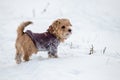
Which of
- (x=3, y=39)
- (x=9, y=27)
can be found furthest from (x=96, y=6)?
(x=3, y=39)

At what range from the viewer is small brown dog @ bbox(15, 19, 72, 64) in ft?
15.8

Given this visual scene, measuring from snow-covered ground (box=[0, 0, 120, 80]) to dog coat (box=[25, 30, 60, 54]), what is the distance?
17 cm

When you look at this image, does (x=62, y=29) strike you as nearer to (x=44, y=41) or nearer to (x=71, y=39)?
(x=44, y=41)

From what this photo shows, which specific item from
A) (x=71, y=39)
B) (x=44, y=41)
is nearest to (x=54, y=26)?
(x=44, y=41)

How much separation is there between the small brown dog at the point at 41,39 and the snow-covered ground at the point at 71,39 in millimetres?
161

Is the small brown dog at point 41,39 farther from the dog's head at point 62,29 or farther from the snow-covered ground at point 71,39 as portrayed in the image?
the snow-covered ground at point 71,39

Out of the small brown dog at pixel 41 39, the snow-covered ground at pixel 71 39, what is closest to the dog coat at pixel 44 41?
the small brown dog at pixel 41 39

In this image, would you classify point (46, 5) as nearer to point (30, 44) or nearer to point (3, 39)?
point (3, 39)

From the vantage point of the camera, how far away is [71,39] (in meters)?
7.06

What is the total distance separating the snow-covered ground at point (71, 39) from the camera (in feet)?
13.1

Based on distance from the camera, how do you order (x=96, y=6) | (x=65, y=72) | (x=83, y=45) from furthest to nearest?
(x=96, y=6)
(x=83, y=45)
(x=65, y=72)

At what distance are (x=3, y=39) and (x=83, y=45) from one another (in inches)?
66.6

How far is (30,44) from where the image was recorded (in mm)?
4805

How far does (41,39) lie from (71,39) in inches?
88.2
